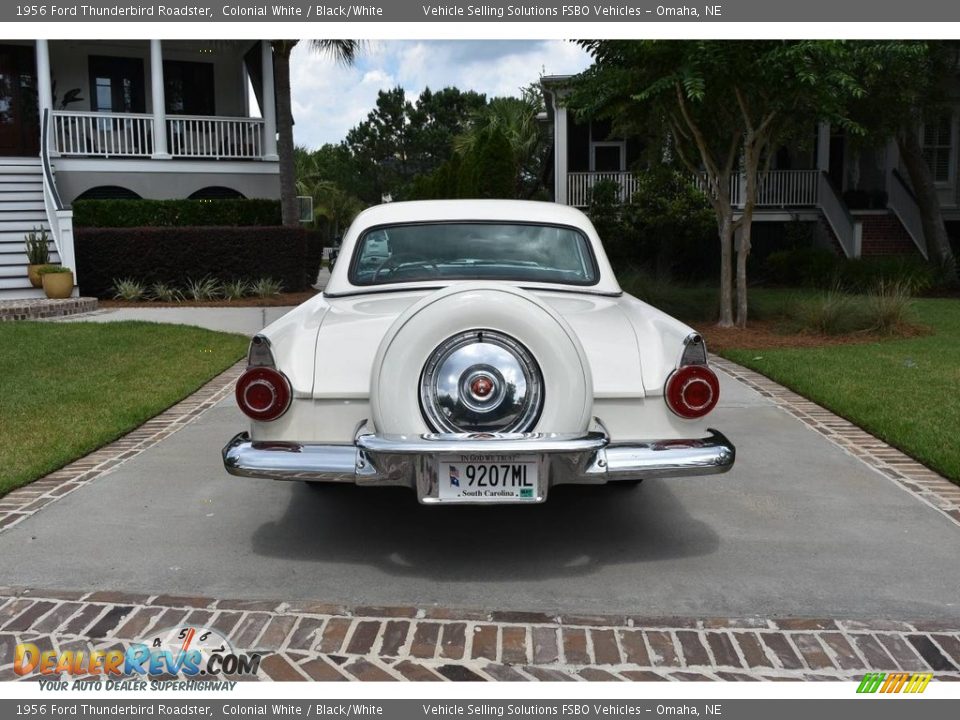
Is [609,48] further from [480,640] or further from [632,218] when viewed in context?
[480,640]

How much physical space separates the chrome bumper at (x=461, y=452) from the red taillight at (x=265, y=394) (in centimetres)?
14

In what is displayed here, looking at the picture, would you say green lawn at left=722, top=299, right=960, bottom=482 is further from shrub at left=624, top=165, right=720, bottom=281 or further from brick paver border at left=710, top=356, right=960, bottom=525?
shrub at left=624, top=165, right=720, bottom=281

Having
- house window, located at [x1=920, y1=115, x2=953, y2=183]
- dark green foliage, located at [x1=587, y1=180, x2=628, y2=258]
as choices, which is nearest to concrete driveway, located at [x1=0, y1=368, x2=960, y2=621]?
dark green foliage, located at [x1=587, y1=180, x2=628, y2=258]

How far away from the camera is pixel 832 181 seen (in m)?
23.5

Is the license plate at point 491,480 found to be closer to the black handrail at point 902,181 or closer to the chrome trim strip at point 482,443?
the chrome trim strip at point 482,443

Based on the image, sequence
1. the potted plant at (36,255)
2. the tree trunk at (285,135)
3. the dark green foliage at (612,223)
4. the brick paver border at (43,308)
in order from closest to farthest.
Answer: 1. the brick paver border at (43,308)
2. the potted plant at (36,255)
3. the tree trunk at (285,135)
4. the dark green foliage at (612,223)

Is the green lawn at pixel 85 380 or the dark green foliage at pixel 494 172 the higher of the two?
the dark green foliage at pixel 494 172

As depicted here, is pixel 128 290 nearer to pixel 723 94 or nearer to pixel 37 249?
pixel 37 249

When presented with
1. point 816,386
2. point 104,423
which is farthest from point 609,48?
point 104,423

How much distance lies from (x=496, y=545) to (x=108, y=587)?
176cm

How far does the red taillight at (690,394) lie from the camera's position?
3.99 metres

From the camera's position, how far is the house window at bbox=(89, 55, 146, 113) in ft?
70.6

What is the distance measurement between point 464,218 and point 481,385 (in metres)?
1.85

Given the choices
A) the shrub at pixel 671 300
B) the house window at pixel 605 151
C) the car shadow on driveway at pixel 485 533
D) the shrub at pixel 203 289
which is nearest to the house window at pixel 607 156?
the house window at pixel 605 151
